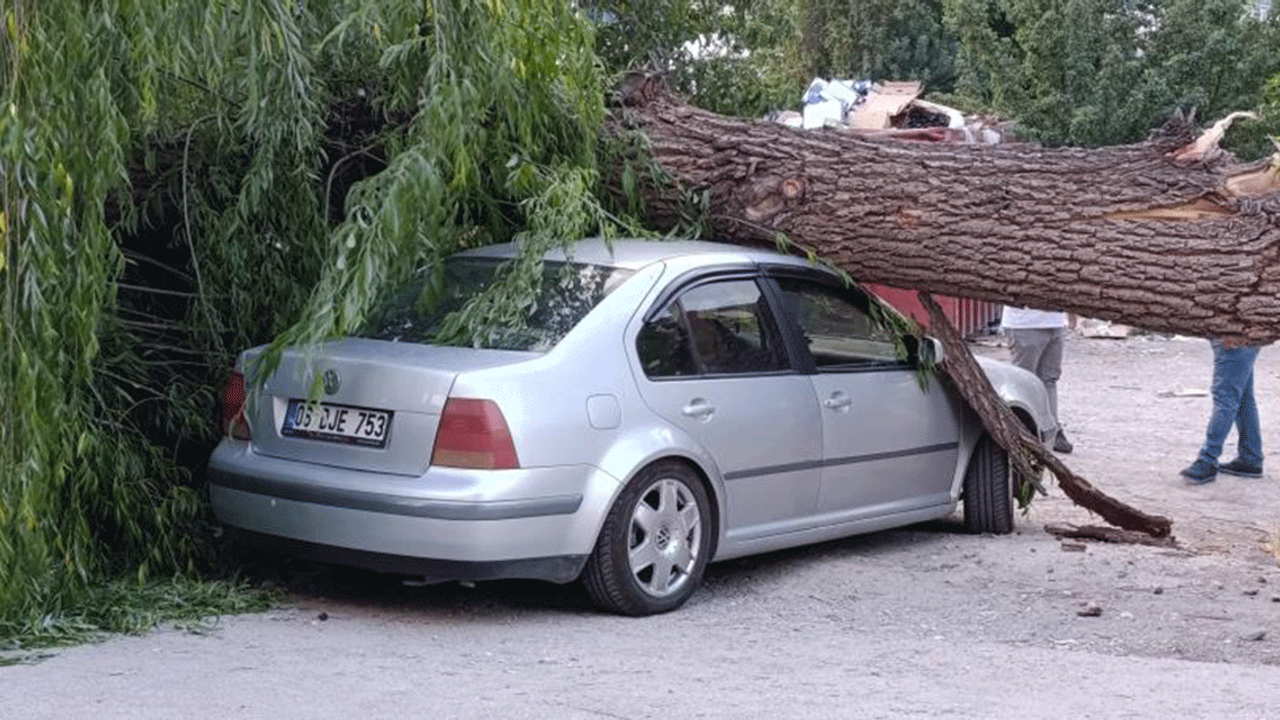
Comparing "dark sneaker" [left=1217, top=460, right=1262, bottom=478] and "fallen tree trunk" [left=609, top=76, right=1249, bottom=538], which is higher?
"fallen tree trunk" [left=609, top=76, right=1249, bottom=538]

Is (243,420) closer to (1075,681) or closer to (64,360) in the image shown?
(64,360)

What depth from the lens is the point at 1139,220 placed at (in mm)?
8852

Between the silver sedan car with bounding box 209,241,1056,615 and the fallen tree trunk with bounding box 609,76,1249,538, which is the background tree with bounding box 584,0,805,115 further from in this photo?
the silver sedan car with bounding box 209,241,1056,615

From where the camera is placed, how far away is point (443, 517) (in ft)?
24.0

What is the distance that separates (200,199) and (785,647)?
3.22m

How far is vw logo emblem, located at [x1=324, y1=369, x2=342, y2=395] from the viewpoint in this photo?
25.2 feet

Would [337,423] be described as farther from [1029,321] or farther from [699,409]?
[1029,321]

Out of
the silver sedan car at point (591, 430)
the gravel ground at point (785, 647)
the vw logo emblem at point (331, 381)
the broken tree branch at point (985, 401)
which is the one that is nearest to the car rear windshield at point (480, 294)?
the silver sedan car at point (591, 430)

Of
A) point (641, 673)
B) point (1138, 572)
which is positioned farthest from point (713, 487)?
point (1138, 572)

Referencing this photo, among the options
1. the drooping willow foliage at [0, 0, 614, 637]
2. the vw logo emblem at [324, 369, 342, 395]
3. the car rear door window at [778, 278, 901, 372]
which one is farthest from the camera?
the car rear door window at [778, 278, 901, 372]

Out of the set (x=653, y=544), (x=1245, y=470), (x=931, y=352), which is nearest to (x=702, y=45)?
(x=931, y=352)

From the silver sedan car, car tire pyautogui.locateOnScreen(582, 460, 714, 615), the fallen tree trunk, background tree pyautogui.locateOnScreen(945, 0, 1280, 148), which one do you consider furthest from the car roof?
background tree pyautogui.locateOnScreen(945, 0, 1280, 148)

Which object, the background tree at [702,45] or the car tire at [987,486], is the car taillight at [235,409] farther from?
the car tire at [987,486]

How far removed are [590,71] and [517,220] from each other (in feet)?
2.53
